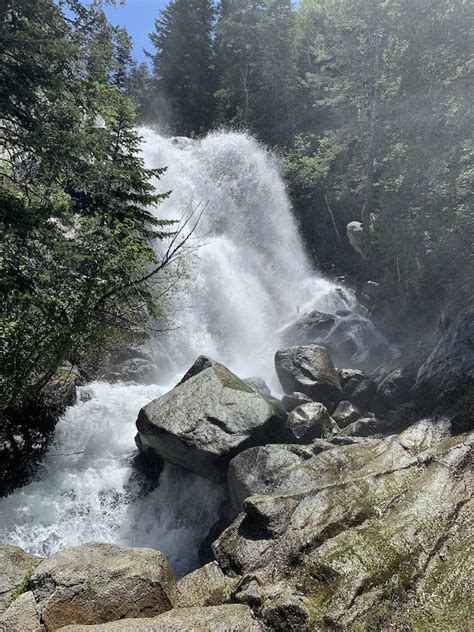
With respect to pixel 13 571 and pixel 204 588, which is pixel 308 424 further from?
pixel 13 571

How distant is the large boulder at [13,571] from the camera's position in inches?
198

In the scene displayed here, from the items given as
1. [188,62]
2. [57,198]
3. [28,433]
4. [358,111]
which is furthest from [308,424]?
[188,62]

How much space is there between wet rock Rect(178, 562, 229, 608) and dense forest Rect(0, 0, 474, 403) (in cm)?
501

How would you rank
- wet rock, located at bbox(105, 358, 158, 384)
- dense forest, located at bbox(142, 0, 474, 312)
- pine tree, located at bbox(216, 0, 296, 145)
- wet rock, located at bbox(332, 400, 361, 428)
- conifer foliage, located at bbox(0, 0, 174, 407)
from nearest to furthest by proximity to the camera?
conifer foliage, located at bbox(0, 0, 174, 407)
wet rock, located at bbox(332, 400, 361, 428)
wet rock, located at bbox(105, 358, 158, 384)
dense forest, located at bbox(142, 0, 474, 312)
pine tree, located at bbox(216, 0, 296, 145)

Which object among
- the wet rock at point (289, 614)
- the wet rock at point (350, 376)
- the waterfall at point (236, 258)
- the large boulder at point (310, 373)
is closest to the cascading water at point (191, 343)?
the waterfall at point (236, 258)

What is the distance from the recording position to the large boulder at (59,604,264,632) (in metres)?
4.22

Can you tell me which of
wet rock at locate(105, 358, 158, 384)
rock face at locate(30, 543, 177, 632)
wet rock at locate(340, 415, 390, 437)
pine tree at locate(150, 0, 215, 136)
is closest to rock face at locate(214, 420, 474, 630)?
rock face at locate(30, 543, 177, 632)

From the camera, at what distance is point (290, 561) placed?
5391 millimetres

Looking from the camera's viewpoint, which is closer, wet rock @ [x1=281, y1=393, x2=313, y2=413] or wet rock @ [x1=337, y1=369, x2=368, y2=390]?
wet rock @ [x1=281, y1=393, x2=313, y2=413]

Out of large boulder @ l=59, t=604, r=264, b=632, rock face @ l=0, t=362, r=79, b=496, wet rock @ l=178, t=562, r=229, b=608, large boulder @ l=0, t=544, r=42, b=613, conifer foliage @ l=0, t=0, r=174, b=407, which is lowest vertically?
large boulder @ l=59, t=604, r=264, b=632

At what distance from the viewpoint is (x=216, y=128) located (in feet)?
104

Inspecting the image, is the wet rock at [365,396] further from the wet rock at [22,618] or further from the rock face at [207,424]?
the wet rock at [22,618]

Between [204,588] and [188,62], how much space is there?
127ft

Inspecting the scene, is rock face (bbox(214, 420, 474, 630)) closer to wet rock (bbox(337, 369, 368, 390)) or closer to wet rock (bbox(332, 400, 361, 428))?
wet rock (bbox(332, 400, 361, 428))
